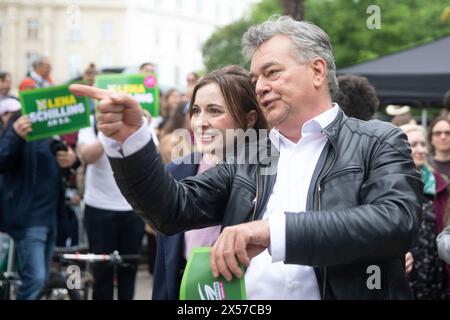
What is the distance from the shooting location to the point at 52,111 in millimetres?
6223

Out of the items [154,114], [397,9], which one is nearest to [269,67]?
[154,114]

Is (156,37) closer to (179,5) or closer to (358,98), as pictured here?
(179,5)

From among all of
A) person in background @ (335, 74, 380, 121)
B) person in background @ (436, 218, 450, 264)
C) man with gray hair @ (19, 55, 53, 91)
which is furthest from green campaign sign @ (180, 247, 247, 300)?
man with gray hair @ (19, 55, 53, 91)

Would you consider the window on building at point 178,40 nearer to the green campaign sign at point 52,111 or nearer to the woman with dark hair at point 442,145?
the green campaign sign at point 52,111

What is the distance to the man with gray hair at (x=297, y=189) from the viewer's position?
2.02 metres

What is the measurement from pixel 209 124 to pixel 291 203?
99cm

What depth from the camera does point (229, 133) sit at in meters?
3.18

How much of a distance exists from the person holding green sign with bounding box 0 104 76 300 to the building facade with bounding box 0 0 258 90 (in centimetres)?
6362

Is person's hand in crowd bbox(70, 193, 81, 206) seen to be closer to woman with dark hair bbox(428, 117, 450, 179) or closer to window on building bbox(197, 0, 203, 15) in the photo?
woman with dark hair bbox(428, 117, 450, 179)

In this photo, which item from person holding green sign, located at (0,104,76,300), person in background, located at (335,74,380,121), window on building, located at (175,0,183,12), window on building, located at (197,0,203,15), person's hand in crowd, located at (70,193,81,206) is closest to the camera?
person in background, located at (335,74,380,121)

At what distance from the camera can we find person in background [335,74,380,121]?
3.88 meters

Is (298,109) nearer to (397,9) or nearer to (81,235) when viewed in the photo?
(81,235)

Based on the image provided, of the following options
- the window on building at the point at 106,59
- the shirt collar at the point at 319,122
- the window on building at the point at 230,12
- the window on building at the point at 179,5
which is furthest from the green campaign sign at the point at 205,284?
the window on building at the point at 230,12

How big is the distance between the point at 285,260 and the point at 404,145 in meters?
0.53
